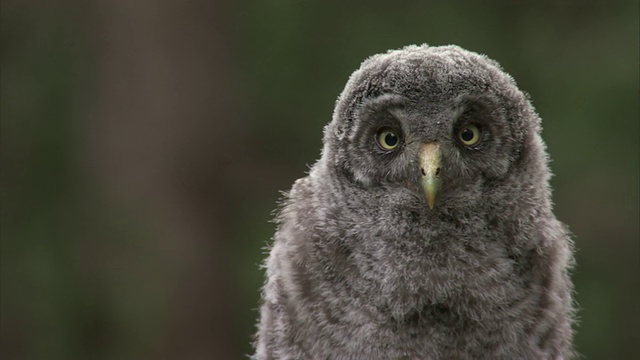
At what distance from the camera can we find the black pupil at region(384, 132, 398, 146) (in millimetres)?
4969

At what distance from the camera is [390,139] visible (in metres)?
4.98

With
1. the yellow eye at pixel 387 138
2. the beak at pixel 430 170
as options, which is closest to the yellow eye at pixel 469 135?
the beak at pixel 430 170

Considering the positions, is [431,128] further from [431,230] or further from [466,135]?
[431,230]

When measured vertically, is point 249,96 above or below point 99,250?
above

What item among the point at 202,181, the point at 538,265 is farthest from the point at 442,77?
the point at 202,181

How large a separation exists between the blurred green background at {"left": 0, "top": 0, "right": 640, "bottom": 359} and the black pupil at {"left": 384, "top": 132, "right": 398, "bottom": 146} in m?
4.15

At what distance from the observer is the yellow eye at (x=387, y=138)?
4.96 metres

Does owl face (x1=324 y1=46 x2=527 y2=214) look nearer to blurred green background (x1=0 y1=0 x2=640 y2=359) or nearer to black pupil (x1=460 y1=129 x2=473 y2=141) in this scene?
black pupil (x1=460 y1=129 x2=473 y2=141)

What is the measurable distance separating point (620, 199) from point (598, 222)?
1.03 feet

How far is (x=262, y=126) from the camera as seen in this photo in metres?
10.6

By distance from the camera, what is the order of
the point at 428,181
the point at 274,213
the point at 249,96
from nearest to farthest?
the point at 428,181, the point at 274,213, the point at 249,96

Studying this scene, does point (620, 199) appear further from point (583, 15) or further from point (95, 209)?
point (95, 209)

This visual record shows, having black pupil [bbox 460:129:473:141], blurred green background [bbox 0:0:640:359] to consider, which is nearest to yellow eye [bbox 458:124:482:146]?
black pupil [bbox 460:129:473:141]

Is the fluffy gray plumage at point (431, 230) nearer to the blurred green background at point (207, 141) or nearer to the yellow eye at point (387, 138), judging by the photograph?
the yellow eye at point (387, 138)
